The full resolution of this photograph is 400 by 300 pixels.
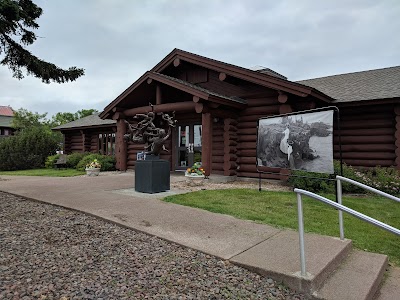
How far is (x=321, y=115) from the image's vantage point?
20.8ft

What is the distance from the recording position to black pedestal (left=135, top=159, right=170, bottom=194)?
785 cm

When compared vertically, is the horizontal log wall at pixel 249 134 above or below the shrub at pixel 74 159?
above

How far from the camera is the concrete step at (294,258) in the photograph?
292cm

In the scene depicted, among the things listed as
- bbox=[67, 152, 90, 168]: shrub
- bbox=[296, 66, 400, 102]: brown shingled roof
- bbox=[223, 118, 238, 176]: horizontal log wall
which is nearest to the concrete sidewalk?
bbox=[223, 118, 238, 176]: horizontal log wall

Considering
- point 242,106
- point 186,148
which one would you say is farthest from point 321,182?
point 186,148

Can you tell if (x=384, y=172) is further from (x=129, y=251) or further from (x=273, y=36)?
(x=273, y=36)

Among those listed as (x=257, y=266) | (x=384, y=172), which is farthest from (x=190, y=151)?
(x=257, y=266)

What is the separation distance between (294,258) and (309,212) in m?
2.81

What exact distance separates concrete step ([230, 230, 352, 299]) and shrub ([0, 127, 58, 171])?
21265 mm

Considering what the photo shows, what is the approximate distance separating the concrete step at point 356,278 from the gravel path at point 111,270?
36cm

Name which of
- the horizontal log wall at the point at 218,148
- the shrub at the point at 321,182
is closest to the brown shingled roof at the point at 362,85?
the shrub at the point at 321,182

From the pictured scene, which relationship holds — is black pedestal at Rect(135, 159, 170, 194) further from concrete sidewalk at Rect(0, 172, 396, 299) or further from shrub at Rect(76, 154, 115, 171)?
shrub at Rect(76, 154, 115, 171)

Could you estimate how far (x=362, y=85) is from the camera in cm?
1183

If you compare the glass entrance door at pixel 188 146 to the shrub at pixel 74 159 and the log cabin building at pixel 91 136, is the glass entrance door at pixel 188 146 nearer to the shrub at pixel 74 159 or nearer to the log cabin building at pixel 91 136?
the log cabin building at pixel 91 136
